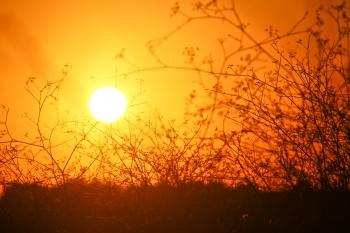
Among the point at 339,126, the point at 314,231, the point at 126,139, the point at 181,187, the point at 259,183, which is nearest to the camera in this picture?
the point at 314,231

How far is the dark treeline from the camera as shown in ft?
16.6

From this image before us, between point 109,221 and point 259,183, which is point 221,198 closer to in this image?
→ point 259,183

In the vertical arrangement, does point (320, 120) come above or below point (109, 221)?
above

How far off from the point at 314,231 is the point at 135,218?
81.8 inches

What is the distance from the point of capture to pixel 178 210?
5.59 m

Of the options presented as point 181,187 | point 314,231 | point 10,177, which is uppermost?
point 10,177

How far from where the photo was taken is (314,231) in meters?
4.77

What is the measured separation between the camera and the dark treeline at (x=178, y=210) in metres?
5.06

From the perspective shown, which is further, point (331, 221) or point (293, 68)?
point (293, 68)

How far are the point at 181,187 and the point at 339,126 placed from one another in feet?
7.60

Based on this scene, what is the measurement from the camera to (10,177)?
24.5 ft

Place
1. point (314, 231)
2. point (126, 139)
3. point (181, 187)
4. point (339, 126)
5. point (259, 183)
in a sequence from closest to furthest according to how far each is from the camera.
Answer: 1. point (314, 231)
2. point (339, 126)
3. point (259, 183)
4. point (181, 187)
5. point (126, 139)

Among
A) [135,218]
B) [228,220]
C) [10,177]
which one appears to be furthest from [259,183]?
[10,177]

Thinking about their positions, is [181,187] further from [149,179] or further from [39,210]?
[39,210]
